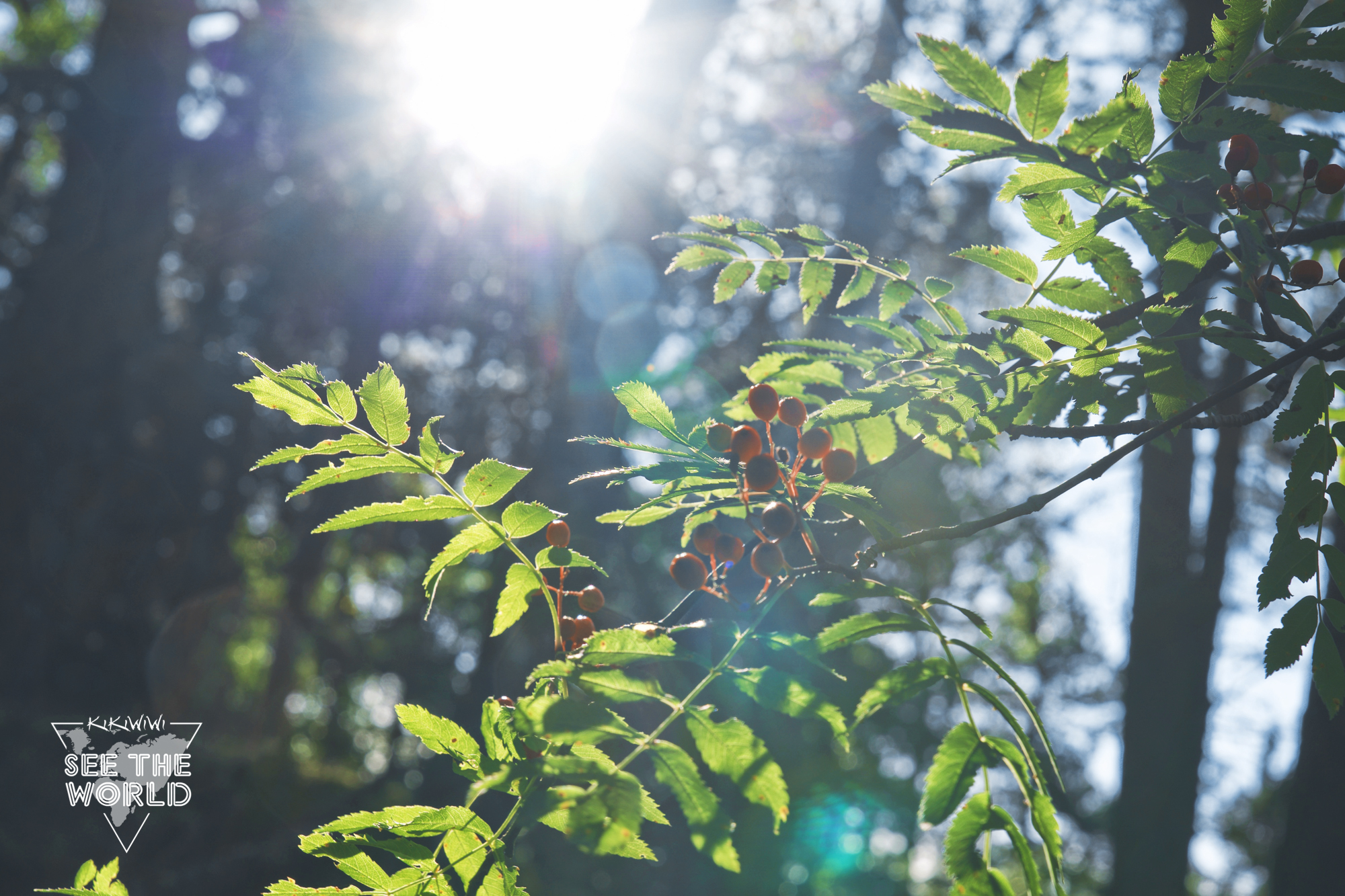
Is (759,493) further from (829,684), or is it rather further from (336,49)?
(336,49)

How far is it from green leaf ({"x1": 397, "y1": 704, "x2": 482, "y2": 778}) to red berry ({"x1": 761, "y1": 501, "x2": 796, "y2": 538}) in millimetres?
622

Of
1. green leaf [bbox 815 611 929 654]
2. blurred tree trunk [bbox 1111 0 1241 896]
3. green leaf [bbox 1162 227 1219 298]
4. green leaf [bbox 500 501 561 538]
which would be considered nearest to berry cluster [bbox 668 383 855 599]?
green leaf [bbox 815 611 929 654]

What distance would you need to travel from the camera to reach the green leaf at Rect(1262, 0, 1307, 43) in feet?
3.67

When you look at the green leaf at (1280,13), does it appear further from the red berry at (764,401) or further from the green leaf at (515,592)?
the green leaf at (515,592)

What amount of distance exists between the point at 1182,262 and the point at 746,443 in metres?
0.77

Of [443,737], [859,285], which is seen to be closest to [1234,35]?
[859,285]

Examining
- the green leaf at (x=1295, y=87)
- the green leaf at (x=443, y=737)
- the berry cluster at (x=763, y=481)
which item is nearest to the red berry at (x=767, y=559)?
the berry cluster at (x=763, y=481)

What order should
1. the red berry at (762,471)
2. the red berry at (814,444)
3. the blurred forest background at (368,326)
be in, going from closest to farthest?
1. the red berry at (762,471)
2. the red berry at (814,444)
3. the blurred forest background at (368,326)

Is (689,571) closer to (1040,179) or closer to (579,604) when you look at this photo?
(579,604)

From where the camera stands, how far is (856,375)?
820cm

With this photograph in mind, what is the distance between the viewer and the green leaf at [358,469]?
1.24 m

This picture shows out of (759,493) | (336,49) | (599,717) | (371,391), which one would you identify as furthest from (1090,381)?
(336,49)

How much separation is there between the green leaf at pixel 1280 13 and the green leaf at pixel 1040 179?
373mm

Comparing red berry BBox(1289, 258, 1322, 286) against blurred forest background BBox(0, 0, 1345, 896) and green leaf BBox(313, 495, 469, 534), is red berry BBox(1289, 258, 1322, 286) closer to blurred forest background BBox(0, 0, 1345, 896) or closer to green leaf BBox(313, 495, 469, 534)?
green leaf BBox(313, 495, 469, 534)
